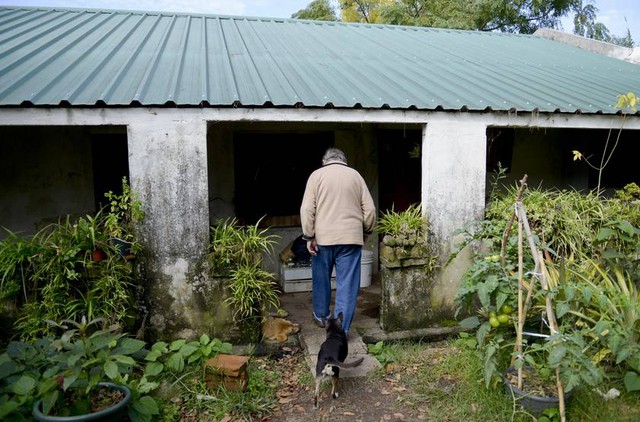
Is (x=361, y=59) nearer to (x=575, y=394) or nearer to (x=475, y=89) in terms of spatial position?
(x=475, y=89)

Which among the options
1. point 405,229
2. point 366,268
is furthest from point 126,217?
Answer: point 366,268

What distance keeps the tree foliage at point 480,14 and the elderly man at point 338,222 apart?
12.0m

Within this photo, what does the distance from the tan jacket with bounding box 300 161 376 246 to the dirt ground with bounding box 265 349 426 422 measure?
1.26 m

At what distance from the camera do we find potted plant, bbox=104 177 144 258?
167 inches

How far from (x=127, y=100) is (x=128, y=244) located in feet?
4.43

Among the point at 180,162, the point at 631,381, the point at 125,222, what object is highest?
the point at 180,162

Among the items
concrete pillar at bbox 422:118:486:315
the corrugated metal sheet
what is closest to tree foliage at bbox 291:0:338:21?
the corrugated metal sheet

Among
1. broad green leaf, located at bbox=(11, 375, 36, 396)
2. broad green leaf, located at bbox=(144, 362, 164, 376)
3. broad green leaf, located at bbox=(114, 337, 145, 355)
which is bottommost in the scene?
broad green leaf, located at bbox=(144, 362, 164, 376)

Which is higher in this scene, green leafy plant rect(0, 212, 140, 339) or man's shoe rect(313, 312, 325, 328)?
green leafy plant rect(0, 212, 140, 339)

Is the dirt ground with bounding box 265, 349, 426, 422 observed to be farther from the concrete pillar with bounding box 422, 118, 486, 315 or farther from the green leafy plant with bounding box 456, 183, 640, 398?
the concrete pillar with bounding box 422, 118, 486, 315

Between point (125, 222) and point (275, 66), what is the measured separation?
2656 millimetres

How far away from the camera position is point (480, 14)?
15180 millimetres

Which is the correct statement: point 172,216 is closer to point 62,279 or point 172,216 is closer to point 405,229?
point 62,279

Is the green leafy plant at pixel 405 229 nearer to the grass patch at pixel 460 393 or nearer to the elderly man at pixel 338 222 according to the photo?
the elderly man at pixel 338 222
